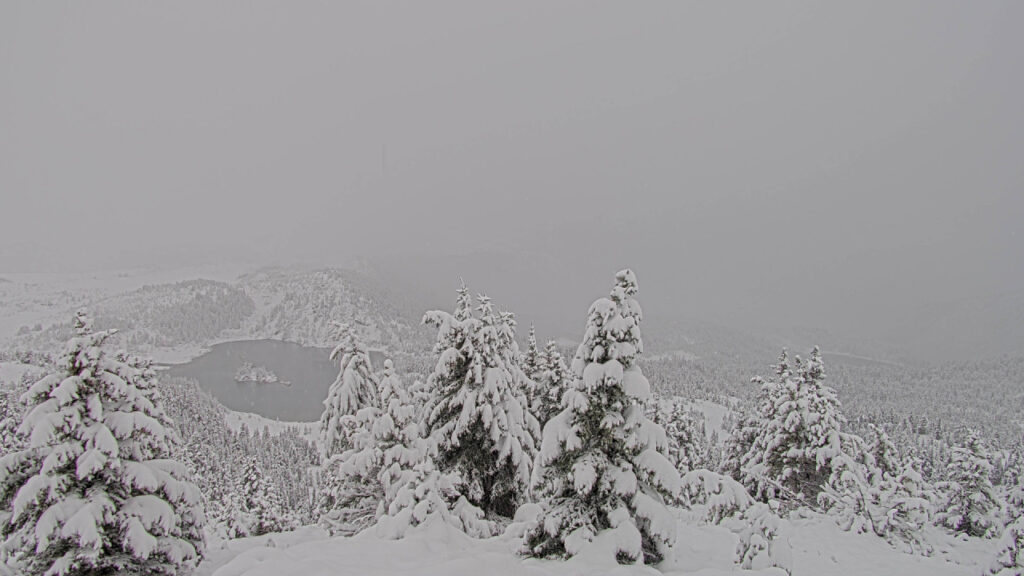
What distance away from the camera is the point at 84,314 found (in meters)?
9.38

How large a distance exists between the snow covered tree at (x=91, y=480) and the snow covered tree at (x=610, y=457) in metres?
7.54

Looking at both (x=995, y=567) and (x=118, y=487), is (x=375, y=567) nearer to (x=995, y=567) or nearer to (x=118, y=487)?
(x=118, y=487)

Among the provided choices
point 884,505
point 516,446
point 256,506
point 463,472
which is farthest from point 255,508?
point 884,505

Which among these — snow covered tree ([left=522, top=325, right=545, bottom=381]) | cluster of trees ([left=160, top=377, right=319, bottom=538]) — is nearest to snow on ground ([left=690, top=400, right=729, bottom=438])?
cluster of trees ([left=160, top=377, right=319, bottom=538])

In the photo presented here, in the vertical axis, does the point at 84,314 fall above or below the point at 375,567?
above

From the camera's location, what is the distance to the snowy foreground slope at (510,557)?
8.05m

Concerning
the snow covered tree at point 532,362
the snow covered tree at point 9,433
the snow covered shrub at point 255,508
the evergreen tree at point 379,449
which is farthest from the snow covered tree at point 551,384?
the snow covered shrub at point 255,508

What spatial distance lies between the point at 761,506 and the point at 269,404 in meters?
214

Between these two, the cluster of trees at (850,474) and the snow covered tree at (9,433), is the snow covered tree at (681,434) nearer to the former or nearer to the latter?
the cluster of trees at (850,474)

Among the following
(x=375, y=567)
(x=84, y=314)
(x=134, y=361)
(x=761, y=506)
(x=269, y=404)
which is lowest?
(x=269, y=404)

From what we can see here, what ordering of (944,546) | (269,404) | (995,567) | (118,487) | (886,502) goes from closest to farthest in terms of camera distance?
1. (995,567)
2. (118,487)
3. (944,546)
4. (886,502)
5. (269,404)

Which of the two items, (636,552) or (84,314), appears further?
(84,314)

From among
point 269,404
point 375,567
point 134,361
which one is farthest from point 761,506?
point 269,404

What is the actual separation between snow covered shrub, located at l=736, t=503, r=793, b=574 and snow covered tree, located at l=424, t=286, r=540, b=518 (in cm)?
640
